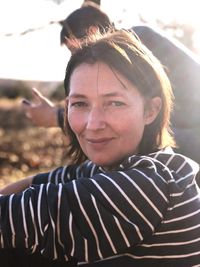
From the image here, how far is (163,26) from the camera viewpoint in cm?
509

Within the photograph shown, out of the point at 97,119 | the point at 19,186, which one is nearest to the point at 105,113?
the point at 97,119

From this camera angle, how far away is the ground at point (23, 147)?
7.80 m

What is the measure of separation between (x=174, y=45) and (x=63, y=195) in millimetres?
1765

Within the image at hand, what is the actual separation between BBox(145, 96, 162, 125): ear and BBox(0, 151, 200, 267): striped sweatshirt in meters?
0.30

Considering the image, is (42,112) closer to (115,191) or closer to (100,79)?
(100,79)

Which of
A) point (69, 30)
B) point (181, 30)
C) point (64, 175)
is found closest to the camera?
point (64, 175)

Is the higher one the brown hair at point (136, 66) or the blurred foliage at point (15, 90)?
the brown hair at point (136, 66)

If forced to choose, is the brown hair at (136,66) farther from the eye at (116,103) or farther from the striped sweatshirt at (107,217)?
the striped sweatshirt at (107,217)

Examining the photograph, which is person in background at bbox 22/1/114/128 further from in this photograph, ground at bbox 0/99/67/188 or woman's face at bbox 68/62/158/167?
ground at bbox 0/99/67/188

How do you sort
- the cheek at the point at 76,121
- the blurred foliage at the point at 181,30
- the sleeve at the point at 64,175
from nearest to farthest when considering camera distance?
1. the cheek at the point at 76,121
2. the sleeve at the point at 64,175
3. the blurred foliage at the point at 181,30

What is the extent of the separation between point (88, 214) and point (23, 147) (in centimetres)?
785

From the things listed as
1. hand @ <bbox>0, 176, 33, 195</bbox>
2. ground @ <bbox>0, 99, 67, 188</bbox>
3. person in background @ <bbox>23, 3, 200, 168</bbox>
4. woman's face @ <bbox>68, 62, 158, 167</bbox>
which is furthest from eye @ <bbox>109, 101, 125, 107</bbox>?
ground @ <bbox>0, 99, 67, 188</bbox>

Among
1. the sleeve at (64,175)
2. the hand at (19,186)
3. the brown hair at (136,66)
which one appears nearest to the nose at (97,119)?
the brown hair at (136,66)

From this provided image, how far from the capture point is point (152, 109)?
1.68m
